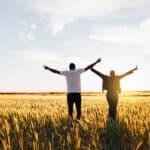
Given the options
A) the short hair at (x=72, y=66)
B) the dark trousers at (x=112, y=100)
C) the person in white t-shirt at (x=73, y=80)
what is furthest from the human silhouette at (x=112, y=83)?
the short hair at (x=72, y=66)

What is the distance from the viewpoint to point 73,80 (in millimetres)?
11930

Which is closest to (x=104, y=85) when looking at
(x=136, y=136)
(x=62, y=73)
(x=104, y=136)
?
(x=62, y=73)

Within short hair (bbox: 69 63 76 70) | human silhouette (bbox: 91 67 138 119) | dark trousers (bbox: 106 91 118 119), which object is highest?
short hair (bbox: 69 63 76 70)

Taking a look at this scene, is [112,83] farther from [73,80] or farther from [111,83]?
[73,80]

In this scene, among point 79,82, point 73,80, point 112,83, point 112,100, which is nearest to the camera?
point 73,80

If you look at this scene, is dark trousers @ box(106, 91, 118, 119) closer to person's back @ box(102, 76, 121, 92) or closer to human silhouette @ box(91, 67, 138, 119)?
human silhouette @ box(91, 67, 138, 119)

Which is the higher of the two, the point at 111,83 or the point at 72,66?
the point at 72,66

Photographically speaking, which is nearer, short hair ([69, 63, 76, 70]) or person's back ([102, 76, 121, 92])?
short hair ([69, 63, 76, 70])

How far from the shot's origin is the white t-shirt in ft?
39.0

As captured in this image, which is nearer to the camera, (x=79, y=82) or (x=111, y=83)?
(x=79, y=82)

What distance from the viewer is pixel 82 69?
1201 cm

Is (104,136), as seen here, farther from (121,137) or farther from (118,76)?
(118,76)

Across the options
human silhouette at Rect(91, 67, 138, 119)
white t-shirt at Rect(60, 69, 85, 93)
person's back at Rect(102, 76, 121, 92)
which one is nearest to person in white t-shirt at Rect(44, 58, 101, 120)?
white t-shirt at Rect(60, 69, 85, 93)

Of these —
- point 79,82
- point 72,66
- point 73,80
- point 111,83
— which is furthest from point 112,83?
point 72,66
